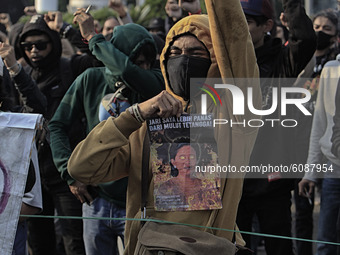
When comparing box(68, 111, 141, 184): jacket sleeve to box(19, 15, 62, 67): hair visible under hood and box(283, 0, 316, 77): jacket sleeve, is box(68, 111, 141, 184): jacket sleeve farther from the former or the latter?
box(19, 15, 62, 67): hair visible under hood

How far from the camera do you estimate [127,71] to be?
3.89 meters

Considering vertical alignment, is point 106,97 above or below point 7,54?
below

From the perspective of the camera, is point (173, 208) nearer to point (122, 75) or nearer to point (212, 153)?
point (212, 153)

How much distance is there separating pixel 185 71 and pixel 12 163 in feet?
3.07

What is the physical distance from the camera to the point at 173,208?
2934mm

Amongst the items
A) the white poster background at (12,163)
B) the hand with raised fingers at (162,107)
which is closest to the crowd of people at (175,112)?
the hand with raised fingers at (162,107)

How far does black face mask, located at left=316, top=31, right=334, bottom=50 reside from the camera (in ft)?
17.5

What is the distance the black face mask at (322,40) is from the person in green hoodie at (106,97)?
1793 mm

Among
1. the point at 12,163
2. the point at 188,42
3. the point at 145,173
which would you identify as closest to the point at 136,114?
the point at 145,173

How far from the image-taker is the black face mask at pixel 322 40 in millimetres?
5344

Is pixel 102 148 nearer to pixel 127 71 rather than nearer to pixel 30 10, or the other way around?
pixel 127 71

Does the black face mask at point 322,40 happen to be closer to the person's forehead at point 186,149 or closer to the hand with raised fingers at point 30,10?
the hand with raised fingers at point 30,10

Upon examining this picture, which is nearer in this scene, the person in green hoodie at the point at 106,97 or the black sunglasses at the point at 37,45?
the person in green hoodie at the point at 106,97

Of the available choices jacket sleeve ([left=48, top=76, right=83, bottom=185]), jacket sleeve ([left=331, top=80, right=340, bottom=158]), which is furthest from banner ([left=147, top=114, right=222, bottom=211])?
jacket sleeve ([left=331, top=80, right=340, bottom=158])
